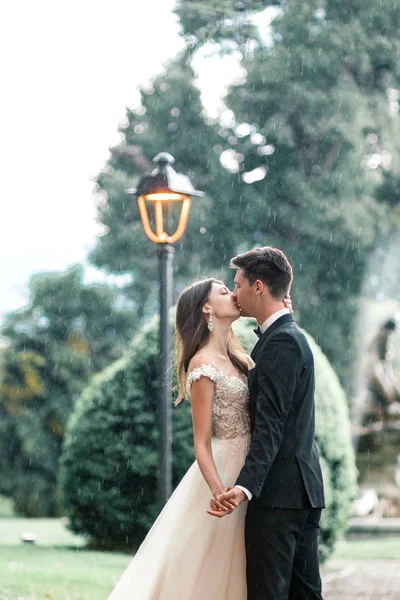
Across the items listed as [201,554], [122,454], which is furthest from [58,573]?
[201,554]

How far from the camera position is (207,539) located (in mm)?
4285

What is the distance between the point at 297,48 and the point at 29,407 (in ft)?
30.8

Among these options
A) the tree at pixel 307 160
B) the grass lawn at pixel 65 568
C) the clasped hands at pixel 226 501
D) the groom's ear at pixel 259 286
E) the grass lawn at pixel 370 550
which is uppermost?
the tree at pixel 307 160

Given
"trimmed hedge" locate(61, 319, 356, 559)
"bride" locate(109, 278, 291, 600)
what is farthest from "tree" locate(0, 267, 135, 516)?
"bride" locate(109, 278, 291, 600)

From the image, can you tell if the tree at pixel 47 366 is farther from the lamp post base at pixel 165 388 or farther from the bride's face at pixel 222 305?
the bride's face at pixel 222 305

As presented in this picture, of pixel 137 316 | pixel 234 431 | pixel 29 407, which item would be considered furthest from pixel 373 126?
pixel 234 431

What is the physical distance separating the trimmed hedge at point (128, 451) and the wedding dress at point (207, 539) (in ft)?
15.5

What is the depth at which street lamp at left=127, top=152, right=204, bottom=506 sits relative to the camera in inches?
269

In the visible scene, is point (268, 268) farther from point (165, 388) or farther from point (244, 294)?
point (165, 388)

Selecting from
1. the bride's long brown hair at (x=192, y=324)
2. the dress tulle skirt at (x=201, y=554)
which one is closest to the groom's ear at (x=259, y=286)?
the bride's long brown hair at (x=192, y=324)

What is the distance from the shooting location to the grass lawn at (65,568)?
23.0 ft

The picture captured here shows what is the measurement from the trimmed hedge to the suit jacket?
16.3 feet

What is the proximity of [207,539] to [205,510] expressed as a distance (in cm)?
12

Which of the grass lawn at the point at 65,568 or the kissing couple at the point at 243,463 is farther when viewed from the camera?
the grass lawn at the point at 65,568
